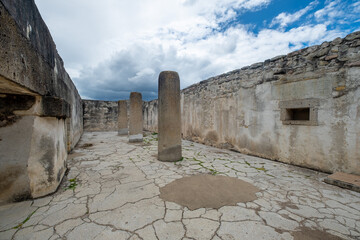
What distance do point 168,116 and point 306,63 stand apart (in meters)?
3.23

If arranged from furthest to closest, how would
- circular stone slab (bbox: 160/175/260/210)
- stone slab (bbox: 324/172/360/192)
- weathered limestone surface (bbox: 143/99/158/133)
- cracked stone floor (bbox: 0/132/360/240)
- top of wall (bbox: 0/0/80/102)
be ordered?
weathered limestone surface (bbox: 143/99/158/133), stone slab (bbox: 324/172/360/192), circular stone slab (bbox: 160/175/260/210), cracked stone floor (bbox: 0/132/360/240), top of wall (bbox: 0/0/80/102)

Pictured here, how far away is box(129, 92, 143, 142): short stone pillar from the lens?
6.62m

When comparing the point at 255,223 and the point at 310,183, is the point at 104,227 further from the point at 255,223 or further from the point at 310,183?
the point at 310,183

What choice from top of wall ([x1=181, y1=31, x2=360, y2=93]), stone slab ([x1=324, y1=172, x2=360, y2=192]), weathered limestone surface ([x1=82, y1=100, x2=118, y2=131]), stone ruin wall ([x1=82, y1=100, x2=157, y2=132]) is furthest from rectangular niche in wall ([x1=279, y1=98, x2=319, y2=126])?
weathered limestone surface ([x1=82, y1=100, x2=118, y2=131])

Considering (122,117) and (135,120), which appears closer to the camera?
(135,120)

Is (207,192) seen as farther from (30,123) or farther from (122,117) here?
(122,117)

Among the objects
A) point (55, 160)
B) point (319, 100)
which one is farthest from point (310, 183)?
point (55, 160)

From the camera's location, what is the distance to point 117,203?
1951mm

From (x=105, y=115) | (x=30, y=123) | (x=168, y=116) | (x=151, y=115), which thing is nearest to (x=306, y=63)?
(x=168, y=116)

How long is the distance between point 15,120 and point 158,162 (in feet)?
8.61

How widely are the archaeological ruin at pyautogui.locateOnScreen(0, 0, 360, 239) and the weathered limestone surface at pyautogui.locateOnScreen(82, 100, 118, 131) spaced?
8.04m

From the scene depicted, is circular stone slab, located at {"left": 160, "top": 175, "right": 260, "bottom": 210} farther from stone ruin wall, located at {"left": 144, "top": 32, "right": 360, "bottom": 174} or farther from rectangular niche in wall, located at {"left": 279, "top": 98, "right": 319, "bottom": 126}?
rectangular niche in wall, located at {"left": 279, "top": 98, "right": 319, "bottom": 126}

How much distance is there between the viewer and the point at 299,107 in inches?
134

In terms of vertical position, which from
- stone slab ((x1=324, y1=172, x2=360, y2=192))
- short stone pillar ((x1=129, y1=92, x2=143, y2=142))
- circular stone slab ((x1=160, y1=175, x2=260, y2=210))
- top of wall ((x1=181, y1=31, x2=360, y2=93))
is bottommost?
circular stone slab ((x1=160, y1=175, x2=260, y2=210))
